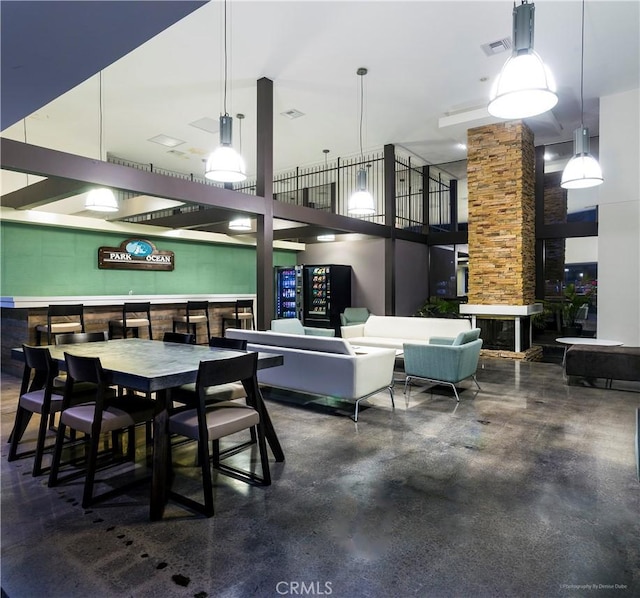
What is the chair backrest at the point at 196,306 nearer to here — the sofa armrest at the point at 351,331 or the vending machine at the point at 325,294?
the vending machine at the point at 325,294

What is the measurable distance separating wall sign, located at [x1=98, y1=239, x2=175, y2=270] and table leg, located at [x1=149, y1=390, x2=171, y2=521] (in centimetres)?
670

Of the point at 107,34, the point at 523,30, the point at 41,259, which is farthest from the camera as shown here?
the point at 41,259

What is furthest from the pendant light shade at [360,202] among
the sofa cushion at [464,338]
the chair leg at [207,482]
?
the chair leg at [207,482]

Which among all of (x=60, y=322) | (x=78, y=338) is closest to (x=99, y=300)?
(x=60, y=322)

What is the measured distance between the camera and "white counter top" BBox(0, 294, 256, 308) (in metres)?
6.01

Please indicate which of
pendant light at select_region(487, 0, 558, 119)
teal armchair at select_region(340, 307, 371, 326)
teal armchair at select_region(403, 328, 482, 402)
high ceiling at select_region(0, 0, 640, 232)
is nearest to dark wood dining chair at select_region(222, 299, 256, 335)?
teal armchair at select_region(340, 307, 371, 326)

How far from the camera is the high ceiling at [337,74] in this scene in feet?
15.7

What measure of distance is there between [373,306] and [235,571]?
816 centimetres

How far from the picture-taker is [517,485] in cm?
276

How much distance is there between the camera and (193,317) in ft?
27.0

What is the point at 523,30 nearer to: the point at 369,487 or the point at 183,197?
the point at 369,487

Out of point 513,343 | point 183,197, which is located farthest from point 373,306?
point 183,197

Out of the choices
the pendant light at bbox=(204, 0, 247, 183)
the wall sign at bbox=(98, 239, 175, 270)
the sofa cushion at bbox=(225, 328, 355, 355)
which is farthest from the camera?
the wall sign at bbox=(98, 239, 175, 270)

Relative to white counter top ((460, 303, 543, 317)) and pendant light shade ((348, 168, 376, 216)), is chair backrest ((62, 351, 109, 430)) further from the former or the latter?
white counter top ((460, 303, 543, 317))
